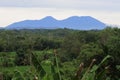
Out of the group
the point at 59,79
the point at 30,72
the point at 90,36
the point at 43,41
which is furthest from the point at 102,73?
the point at 43,41

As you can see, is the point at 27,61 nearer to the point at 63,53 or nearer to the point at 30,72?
the point at 30,72

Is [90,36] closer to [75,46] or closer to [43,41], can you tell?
[75,46]

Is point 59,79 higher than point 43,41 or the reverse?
higher

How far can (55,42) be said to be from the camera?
4028 inches

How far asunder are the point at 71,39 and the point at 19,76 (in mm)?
78023

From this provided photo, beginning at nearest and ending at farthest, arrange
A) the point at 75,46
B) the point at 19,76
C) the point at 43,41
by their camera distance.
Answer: the point at 19,76
the point at 75,46
the point at 43,41

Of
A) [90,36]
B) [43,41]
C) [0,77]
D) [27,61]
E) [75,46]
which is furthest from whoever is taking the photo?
[43,41]

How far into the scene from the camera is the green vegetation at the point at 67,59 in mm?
2646

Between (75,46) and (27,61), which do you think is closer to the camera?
(27,61)

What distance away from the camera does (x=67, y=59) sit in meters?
74.2

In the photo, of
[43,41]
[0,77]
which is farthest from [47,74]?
[43,41]

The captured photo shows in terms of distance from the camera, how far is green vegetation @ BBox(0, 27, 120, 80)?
2646 millimetres

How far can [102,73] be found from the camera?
2627 mm

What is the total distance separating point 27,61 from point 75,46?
74.1 meters
